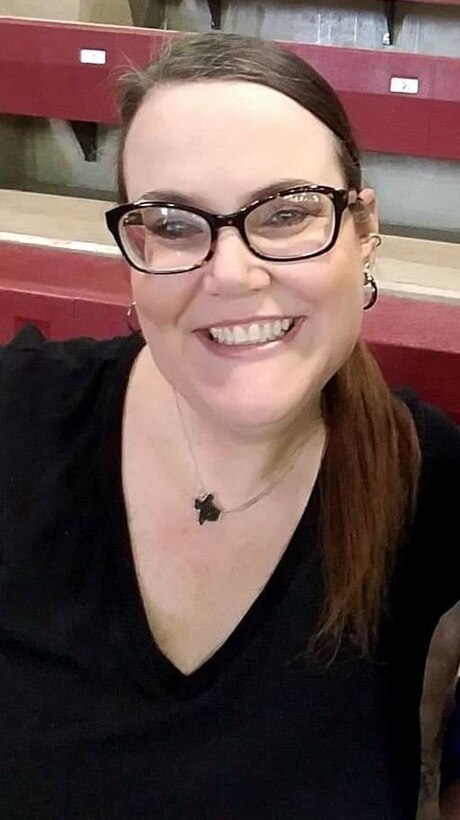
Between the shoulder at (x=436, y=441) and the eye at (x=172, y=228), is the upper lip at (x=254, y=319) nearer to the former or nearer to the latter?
the eye at (x=172, y=228)

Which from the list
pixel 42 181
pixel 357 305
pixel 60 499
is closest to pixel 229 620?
pixel 60 499

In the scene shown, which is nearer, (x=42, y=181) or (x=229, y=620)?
(x=229, y=620)

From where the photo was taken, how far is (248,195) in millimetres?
656

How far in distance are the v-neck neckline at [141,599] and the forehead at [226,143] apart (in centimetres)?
22

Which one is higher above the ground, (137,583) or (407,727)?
(137,583)

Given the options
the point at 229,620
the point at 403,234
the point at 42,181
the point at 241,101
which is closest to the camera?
the point at 241,101

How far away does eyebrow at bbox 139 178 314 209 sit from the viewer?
2.15 ft

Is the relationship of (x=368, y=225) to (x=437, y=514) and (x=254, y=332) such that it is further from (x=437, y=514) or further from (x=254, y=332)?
(x=437, y=514)

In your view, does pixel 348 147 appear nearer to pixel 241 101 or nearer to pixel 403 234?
pixel 241 101

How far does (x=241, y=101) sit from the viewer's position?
668 mm

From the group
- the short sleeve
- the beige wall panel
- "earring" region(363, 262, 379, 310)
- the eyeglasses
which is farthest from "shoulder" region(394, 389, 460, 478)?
the beige wall panel

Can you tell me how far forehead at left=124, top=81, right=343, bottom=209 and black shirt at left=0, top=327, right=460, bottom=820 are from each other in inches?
8.4

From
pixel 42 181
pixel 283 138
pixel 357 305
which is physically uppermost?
pixel 283 138

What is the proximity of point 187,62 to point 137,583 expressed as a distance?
364 millimetres
